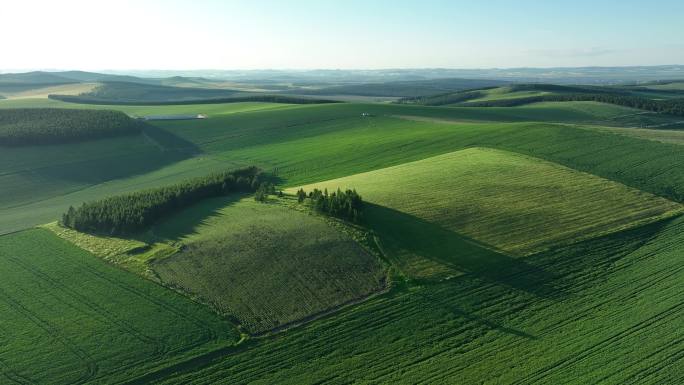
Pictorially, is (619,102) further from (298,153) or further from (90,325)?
(90,325)

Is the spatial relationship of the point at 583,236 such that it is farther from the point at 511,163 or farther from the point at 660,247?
the point at 511,163

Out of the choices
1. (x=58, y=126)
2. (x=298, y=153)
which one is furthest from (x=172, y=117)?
(x=298, y=153)

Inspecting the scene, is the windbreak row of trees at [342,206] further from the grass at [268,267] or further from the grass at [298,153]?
the grass at [298,153]

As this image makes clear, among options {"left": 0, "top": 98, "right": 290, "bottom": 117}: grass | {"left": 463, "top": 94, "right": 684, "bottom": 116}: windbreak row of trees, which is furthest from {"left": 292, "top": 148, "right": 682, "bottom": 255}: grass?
{"left": 0, "top": 98, "right": 290, "bottom": 117}: grass

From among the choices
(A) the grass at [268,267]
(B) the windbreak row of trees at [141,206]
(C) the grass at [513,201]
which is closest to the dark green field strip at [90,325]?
(A) the grass at [268,267]

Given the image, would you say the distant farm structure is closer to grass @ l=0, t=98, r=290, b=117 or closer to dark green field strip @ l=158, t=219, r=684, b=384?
grass @ l=0, t=98, r=290, b=117

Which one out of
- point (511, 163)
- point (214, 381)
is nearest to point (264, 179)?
point (511, 163)

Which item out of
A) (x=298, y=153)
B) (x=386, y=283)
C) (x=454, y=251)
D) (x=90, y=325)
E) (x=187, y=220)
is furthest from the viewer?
(x=298, y=153)
